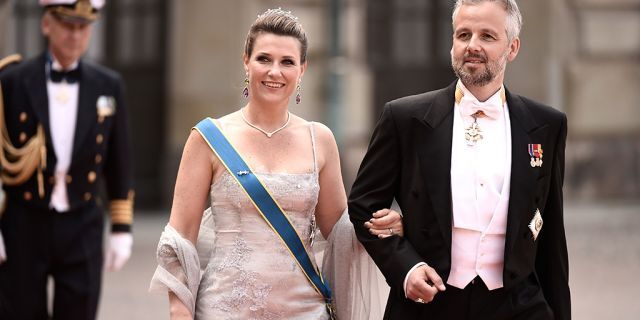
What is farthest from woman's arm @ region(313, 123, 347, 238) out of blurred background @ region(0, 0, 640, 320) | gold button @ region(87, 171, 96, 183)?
blurred background @ region(0, 0, 640, 320)

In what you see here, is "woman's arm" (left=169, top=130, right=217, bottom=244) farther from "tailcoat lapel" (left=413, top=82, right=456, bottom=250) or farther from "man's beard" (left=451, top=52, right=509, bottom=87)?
"man's beard" (left=451, top=52, right=509, bottom=87)

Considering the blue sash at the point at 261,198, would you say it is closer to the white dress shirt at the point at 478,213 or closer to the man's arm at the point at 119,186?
the white dress shirt at the point at 478,213

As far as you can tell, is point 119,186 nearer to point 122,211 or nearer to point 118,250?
point 122,211

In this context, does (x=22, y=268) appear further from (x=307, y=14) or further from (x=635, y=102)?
(x=635, y=102)

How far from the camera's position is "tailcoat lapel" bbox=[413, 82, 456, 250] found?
4844 mm

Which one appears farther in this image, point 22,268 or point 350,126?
point 350,126

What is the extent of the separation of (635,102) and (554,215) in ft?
41.5

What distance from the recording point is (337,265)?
5.38 m

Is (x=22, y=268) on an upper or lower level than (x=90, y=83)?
lower

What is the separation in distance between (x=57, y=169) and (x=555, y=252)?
316 centimetres

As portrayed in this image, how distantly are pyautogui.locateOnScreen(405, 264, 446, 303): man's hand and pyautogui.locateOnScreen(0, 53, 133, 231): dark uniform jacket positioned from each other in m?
2.92

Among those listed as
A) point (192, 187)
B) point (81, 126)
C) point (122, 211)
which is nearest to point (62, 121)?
point (81, 126)

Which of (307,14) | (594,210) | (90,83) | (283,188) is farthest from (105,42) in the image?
(283,188)

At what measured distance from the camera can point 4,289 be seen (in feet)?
23.3
